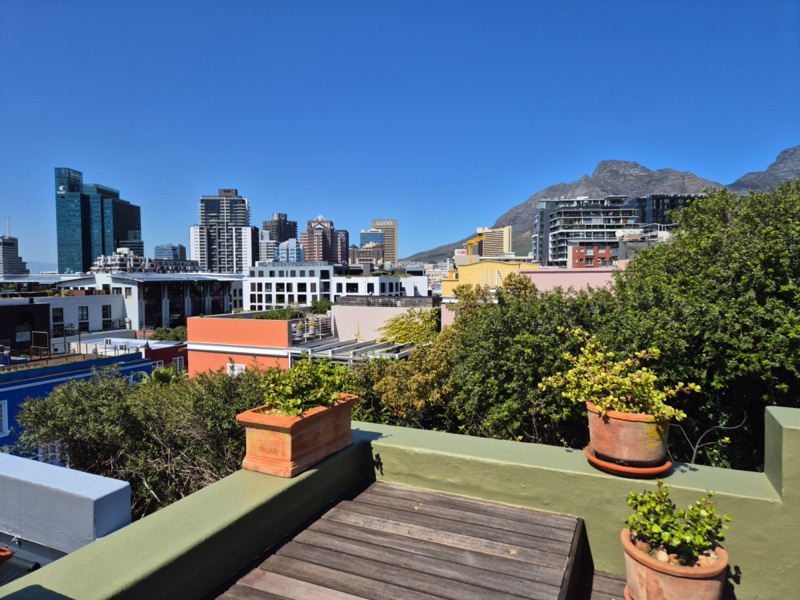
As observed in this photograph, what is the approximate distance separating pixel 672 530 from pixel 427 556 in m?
1.21

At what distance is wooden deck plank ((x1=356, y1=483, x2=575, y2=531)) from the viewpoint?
3064 millimetres

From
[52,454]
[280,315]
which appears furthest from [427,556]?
[280,315]

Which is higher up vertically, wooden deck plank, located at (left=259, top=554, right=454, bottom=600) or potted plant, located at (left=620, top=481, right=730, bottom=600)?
potted plant, located at (left=620, top=481, right=730, bottom=600)

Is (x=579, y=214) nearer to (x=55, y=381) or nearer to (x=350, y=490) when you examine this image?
(x=55, y=381)

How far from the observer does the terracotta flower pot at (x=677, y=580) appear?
2193 millimetres

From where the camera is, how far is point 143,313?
221 feet

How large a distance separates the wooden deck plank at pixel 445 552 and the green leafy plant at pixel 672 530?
0.46m

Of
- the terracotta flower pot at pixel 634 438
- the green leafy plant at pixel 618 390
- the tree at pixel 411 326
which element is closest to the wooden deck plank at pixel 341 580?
the terracotta flower pot at pixel 634 438

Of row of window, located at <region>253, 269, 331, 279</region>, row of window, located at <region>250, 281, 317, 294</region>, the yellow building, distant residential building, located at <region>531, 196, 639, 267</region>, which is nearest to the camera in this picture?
the yellow building

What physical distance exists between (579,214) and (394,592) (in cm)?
13214

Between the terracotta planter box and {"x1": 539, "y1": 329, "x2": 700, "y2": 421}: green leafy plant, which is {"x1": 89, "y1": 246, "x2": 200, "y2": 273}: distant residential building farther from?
{"x1": 539, "y1": 329, "x2": 700, "y2": 421}: green leafy plant

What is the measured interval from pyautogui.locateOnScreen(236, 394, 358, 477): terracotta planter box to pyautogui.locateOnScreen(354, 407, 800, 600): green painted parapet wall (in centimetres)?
59

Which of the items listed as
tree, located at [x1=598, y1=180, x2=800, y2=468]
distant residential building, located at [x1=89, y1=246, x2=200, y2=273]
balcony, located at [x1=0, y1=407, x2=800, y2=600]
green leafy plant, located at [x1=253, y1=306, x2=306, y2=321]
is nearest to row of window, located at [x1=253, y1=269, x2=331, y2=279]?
green leafy plant, located at [x1=253, y1=306, x2=306, y2=321]

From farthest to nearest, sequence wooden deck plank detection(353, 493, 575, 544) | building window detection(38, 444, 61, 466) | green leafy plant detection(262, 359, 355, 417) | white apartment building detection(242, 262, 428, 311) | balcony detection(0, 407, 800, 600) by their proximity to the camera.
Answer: white apartment building detection(242, 262, 428, 311), building window detection(38, 444, 61, 466), green leafy plant detection(262, 359, 355, 417), wooden deck plank detection(353, 493, 575, 544), balcony detection(0, 407, 800, 600)
